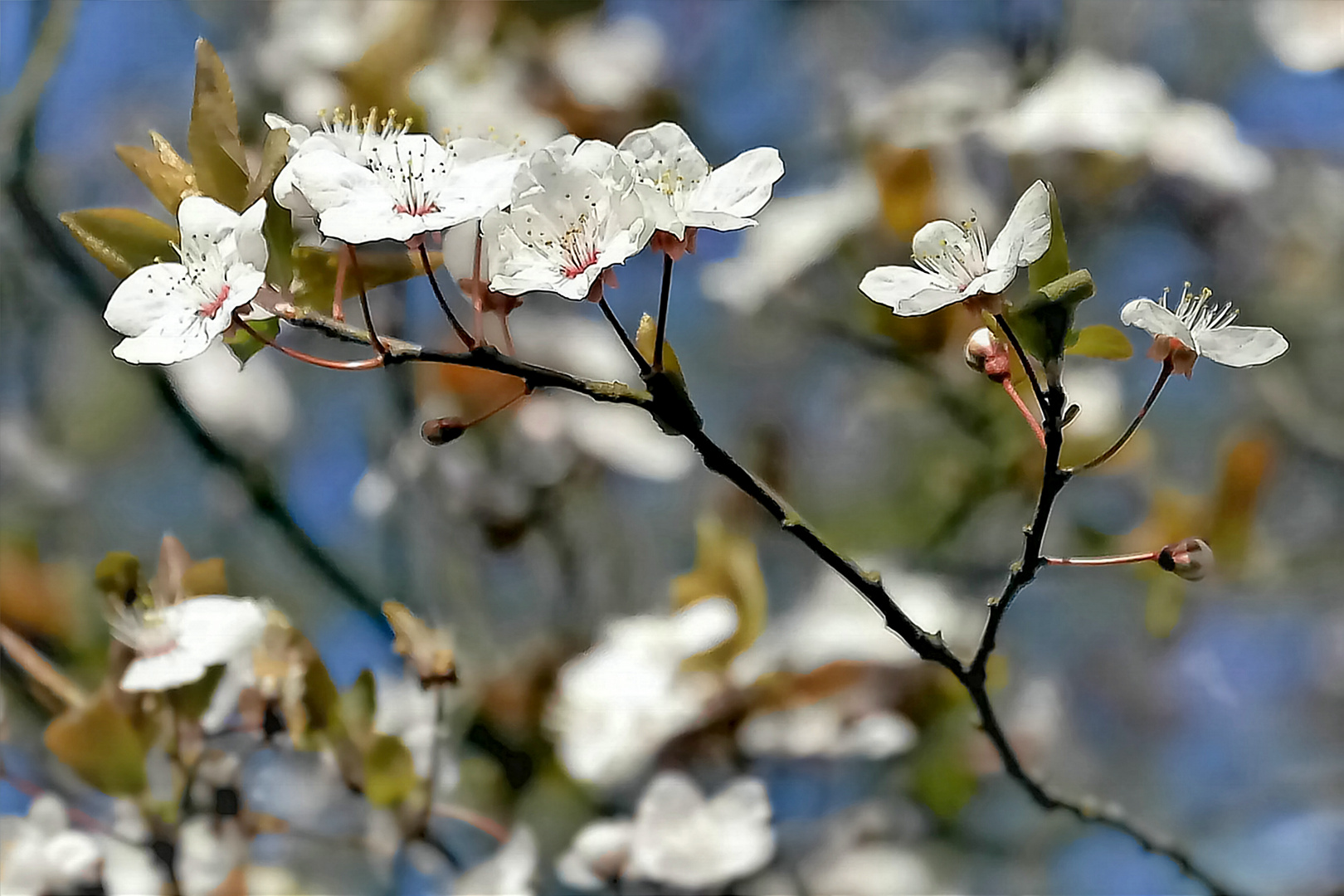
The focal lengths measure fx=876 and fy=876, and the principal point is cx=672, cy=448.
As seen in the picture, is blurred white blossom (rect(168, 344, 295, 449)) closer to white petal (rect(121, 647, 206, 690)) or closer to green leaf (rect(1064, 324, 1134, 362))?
white petal (rect(121, 647, 206, 690))

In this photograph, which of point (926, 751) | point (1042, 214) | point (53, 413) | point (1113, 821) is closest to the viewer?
point (1042, 214)

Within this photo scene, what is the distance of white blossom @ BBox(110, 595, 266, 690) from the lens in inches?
13.1

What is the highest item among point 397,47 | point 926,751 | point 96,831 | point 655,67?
point 655,67

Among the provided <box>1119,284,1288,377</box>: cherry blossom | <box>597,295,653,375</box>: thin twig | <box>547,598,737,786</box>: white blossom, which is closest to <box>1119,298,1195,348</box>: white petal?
<box>1119,284,1288,377</box>: cherry blossom

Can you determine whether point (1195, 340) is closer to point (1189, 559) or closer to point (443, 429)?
point (1189, 559)

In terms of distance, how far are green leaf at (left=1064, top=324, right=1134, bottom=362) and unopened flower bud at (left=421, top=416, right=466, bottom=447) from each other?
144mm

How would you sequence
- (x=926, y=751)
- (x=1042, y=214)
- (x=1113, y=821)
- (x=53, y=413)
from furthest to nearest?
(x=53, y=413) < (x=926, y=751) < (x=1113, y=821) < (x=1042, y=214)

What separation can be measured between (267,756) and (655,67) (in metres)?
0.47

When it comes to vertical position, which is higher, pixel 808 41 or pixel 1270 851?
pixel 808 41

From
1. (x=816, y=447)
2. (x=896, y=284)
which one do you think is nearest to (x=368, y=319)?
(x=896, y=284)

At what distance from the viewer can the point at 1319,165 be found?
1.92ft

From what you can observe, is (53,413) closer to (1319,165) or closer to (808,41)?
(808,41)

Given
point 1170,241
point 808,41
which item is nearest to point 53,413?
point 808,41

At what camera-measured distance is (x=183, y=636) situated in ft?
1.12
